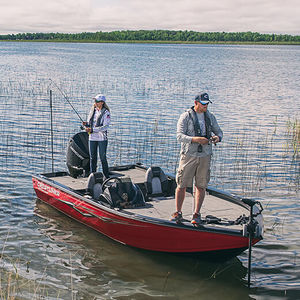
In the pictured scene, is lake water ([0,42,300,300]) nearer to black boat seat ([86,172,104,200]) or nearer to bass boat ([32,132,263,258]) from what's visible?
bass boat ([32,132,263,258])

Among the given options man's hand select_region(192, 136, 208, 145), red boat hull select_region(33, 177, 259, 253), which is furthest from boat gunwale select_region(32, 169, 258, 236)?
man's hand select_region(192, 136, 208, 145)

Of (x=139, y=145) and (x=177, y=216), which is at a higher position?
(x=177, y=216)

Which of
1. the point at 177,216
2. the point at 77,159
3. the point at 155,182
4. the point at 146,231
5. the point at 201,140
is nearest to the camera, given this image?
the point at 201,140

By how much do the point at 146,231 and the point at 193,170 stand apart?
118 cm

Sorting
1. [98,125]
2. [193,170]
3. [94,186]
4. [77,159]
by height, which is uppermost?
[98,125]

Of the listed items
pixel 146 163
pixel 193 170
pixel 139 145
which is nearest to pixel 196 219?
pixel 193 170

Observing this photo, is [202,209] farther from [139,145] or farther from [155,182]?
[139,145]

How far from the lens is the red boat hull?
22.7ft

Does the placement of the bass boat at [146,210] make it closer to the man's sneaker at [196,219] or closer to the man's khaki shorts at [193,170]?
the man's sneaker at [196,219]

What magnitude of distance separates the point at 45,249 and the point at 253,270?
10.5 feet

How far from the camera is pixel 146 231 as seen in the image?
24.6 feet

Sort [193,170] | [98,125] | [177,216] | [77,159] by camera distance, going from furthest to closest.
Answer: [77,159] < [98,125] < [177,216] < [193,170]

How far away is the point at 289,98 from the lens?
2525 cm

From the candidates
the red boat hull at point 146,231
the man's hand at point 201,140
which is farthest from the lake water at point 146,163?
the man's hand at point 201,140
